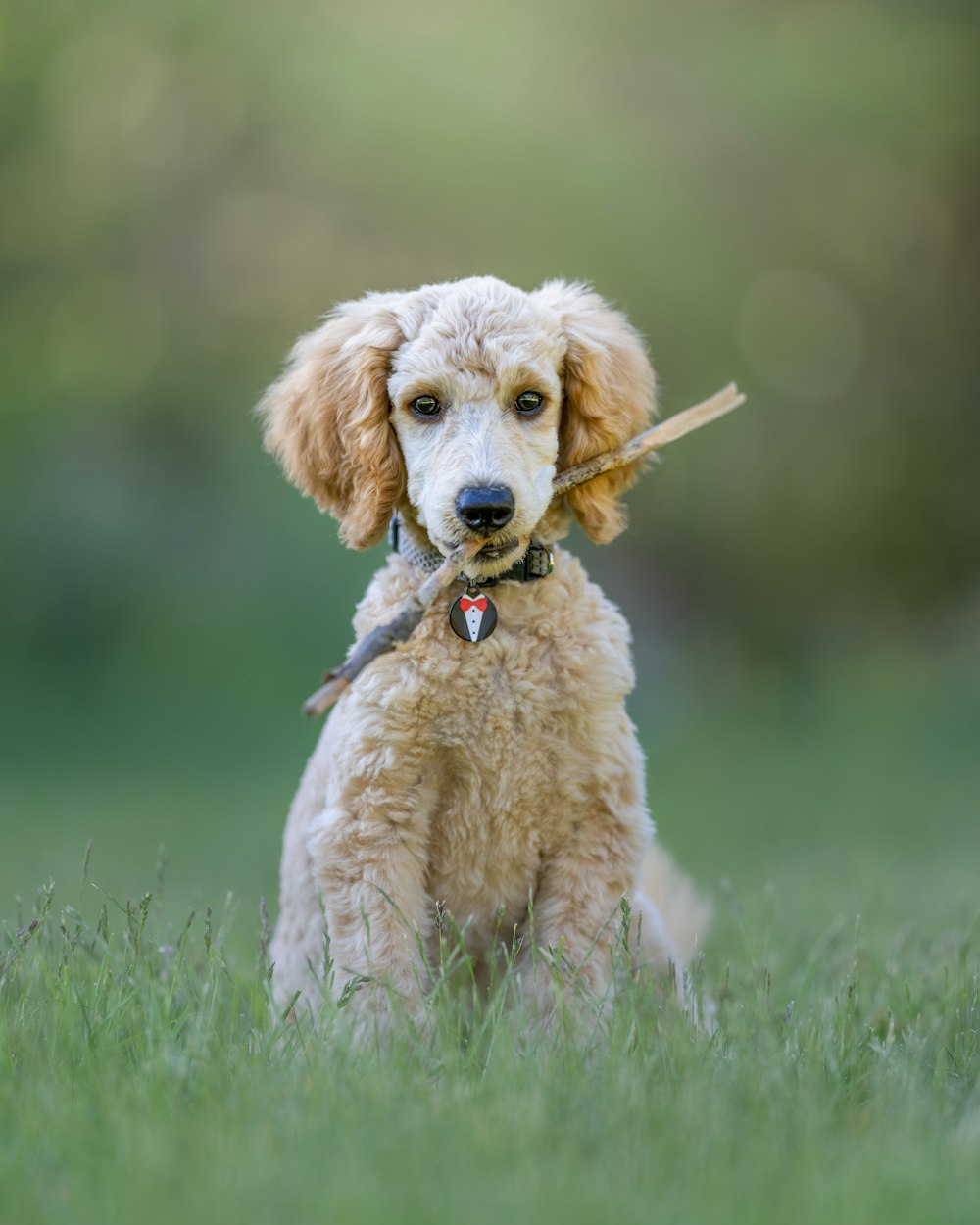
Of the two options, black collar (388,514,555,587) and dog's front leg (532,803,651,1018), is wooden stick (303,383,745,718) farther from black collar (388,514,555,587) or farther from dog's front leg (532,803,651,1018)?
dog's front leg (532,803,651,1018)

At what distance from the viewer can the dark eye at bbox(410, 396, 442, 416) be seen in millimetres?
3668

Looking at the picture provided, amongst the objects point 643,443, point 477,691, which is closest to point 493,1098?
point 477,691

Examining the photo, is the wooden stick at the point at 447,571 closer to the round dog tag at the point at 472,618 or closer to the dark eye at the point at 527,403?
the round dog tag at the point at 472,618

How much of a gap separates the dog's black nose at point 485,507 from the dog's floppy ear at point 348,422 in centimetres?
45

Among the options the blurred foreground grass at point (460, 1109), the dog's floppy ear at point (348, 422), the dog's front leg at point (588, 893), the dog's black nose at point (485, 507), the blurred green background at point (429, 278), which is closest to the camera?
the blurred foreground grass at point (460, 1109)

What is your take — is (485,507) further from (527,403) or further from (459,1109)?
(459,1109)

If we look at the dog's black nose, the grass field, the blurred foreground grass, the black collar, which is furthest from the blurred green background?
the blurred foreground grass

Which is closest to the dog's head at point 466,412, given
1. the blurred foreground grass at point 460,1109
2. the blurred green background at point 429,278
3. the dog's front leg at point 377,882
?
the dog's front leg at point 377,882

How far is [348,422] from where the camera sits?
3.79 m

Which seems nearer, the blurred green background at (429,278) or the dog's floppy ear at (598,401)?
the dog's floppy ear at (598,401)

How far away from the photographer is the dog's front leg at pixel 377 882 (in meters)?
3.39

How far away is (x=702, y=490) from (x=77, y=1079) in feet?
→ 35.0

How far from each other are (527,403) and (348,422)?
46 centimetres

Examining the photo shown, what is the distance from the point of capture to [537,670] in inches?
140
